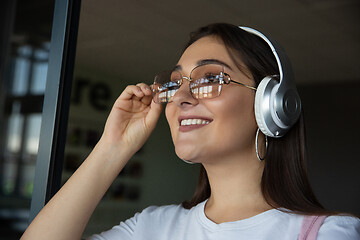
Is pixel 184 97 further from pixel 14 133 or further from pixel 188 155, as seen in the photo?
pixel 14 133

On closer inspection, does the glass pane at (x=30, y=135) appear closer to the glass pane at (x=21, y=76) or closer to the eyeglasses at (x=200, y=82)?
the glass pane at (x=21, y=76)

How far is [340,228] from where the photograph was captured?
35.1 inches

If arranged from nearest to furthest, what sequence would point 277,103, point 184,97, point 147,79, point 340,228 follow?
point 340,228 < point 277,103 < point 184,97 < point 147,79

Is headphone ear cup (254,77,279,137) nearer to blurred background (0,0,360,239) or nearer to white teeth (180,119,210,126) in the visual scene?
white teeth (180,119,210,126)

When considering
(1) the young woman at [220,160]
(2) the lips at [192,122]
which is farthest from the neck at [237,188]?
(2) the lips at [192,122]

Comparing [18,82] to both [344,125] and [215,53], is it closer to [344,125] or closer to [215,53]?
[215,53]

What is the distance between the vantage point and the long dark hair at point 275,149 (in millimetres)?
1070

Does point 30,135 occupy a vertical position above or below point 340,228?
below

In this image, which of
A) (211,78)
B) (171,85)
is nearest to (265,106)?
(211,78)

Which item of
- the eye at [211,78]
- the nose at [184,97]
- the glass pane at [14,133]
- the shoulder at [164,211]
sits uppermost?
the eye at [211,78]

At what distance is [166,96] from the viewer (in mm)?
1202

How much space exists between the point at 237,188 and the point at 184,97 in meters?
0.29

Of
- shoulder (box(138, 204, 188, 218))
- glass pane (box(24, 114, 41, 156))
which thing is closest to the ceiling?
glass pane (box(24, 114, 41, 156))

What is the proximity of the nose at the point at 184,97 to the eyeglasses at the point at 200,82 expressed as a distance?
0.01 metres
